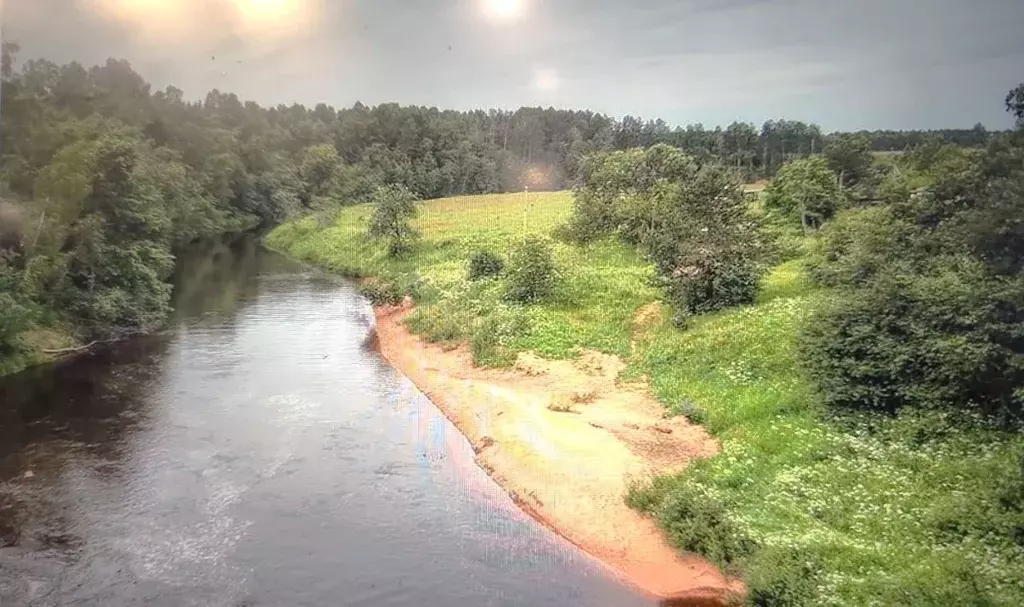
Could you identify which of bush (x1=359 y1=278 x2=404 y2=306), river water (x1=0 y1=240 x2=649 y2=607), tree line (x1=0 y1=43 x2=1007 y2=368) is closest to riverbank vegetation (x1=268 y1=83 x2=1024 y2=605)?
bush (x1=359 y1=278 x2=404 y2=306)

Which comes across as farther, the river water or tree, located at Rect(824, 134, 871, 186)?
tree, located at Rect(824, 134, 871, 186)

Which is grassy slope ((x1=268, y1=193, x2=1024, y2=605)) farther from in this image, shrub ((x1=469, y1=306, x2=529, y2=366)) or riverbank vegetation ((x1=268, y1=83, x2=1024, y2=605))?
shrub ((x1=469, y1=306, x2=529, y2=366))

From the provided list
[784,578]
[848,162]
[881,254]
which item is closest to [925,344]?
[784,578]

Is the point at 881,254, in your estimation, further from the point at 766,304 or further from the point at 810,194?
the point at 810,194

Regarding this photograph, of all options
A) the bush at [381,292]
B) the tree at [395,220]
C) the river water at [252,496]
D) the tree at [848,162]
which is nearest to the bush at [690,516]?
the river water at [252,496]

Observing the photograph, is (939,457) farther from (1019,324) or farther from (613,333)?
(613,333)

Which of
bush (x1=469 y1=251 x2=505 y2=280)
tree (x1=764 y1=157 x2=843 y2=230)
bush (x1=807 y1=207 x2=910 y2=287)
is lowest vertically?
bush (x1=469 y1=251 x2=505 y2=280)

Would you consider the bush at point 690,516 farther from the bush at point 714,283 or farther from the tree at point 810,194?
the tree at point 810,194
